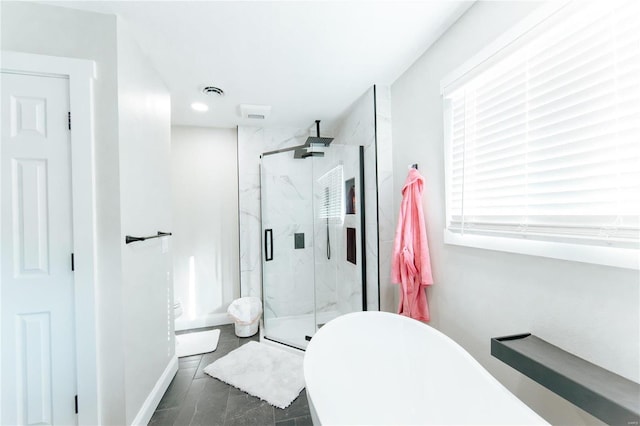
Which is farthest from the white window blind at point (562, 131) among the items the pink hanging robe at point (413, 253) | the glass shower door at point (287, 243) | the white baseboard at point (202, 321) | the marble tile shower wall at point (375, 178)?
the white baseboard at point (202, 321)

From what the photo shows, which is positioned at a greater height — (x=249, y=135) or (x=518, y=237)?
(x=249, y=135)

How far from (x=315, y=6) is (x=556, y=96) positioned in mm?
1201

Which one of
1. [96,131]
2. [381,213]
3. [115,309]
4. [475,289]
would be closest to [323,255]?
[381,213]

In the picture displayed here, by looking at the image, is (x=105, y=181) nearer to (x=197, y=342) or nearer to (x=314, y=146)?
(x=314, y=146)

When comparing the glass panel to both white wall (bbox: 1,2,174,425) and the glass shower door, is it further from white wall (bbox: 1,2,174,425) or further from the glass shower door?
white wall (bbox: 1,2,174,425)

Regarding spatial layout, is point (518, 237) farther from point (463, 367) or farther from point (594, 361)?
point (463, 367)

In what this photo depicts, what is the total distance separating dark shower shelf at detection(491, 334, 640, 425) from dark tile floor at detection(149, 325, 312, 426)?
1.32 m

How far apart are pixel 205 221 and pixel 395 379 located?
2.63 meters

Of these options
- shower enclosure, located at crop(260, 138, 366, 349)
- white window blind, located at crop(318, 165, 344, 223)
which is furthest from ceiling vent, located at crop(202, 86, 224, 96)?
white window blind, located at crop(318, 165, 344, 223)

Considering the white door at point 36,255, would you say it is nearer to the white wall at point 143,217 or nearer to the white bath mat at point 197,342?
the white wall at point 143,217

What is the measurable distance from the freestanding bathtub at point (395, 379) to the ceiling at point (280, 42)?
176 cm

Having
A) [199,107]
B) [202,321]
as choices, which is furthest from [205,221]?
[199,107]

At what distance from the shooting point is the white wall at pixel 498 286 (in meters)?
0.85

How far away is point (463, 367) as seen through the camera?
1.15 meters
